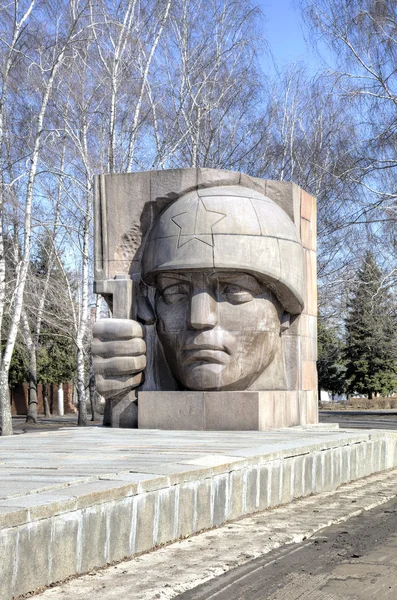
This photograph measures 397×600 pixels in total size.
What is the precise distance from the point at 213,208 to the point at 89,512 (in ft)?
19.4

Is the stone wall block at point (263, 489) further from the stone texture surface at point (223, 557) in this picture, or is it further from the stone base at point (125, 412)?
the stone base at point (125, 412)

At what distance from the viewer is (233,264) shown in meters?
9.77

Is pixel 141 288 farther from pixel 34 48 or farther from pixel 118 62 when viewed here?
pixel 118 62

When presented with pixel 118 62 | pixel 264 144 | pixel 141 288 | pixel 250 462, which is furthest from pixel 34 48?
pixel 250 462

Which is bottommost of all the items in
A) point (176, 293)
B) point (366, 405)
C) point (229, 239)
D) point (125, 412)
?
point (366, 405)

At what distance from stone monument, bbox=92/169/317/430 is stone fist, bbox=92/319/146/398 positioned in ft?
0.04

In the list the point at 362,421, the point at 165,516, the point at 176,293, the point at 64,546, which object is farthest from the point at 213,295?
the point at 362,421

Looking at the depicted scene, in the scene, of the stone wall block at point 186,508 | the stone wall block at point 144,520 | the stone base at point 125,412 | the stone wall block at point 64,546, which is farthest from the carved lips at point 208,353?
the stone wall block at point 64,546

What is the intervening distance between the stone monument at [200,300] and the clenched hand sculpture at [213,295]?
0.01 m

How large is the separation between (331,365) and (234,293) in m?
37.5

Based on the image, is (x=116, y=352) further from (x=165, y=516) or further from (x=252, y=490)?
(x=165, y=516)

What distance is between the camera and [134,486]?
195 inches

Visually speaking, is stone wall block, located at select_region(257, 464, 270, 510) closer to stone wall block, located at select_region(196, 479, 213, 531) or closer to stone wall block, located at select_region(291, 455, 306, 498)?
stone wall block, located at select_region(291, 455, 306, 498)

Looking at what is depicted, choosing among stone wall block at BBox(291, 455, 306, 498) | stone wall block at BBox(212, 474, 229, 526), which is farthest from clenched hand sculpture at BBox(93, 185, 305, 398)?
stone wall block at BBox(212, 474, 229, 526)
